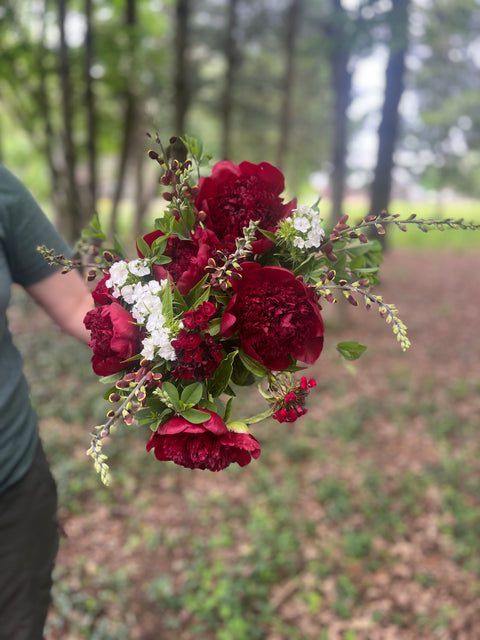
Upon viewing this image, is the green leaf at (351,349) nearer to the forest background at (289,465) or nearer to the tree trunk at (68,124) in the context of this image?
the forest background at (289,465)

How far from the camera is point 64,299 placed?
1.88m

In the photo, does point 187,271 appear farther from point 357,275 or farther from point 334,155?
point 334,155

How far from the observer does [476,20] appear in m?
13.8

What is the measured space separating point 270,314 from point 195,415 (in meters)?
0.29

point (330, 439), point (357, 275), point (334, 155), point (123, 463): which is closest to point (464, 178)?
point (334, 155)

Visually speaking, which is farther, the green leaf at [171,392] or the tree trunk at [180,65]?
the tree trunk at [180,65]

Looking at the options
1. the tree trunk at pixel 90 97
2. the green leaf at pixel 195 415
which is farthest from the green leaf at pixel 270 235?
the tree trunk at pixel 90 97

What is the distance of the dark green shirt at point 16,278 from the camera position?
5.48 feet

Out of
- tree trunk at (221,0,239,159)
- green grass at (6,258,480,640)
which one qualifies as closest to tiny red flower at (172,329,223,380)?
green grass at (6,258,480,640)

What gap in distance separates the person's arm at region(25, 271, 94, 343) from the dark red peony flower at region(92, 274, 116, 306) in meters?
0.58

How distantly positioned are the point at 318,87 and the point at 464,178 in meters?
6.82

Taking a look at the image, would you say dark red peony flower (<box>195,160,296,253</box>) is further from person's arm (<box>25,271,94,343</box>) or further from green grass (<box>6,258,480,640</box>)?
green grass (<box>6,258,480,640</box>)

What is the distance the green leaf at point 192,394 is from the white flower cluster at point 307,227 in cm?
43

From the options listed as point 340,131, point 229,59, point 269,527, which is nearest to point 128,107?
point 229,59
